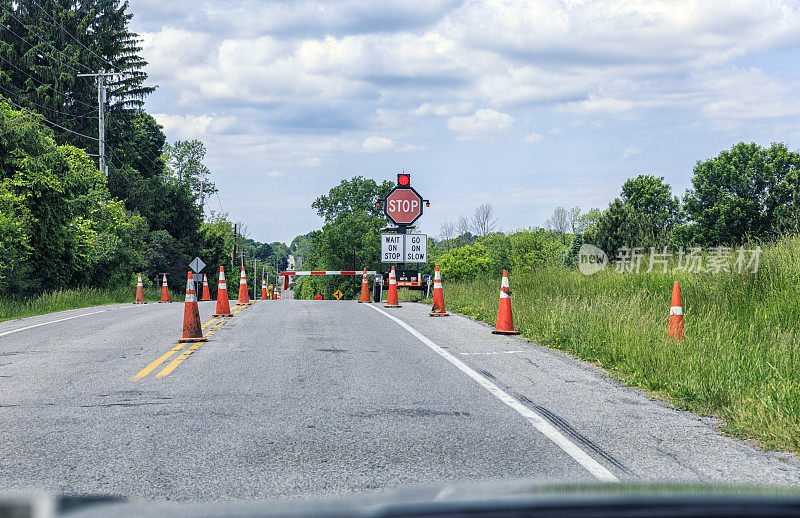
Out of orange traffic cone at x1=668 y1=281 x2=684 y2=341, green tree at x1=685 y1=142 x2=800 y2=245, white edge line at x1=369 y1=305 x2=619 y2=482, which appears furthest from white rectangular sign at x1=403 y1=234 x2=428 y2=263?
→ green tree at x1=685 y1=142 x2=800 y2=245

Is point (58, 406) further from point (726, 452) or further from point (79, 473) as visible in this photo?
point (726, 452)

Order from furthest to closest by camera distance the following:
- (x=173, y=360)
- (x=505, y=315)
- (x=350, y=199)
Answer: (x=350, y=199)
(x=505, y=315)
(x=173, y=360)

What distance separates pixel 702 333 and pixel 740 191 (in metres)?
61.6

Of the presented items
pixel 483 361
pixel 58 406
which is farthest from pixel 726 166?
pixel 58 406

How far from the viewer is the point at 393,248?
25703 mm

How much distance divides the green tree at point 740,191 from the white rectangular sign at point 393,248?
45.9 metres

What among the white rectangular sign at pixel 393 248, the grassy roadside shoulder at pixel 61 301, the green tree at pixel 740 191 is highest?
the green tree at pixel 740 191

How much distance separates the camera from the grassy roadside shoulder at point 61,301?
21438 mm

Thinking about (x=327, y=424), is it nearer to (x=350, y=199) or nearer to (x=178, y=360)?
(x=178, y=360)

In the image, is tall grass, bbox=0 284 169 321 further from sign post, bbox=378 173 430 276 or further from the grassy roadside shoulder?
sign post, bbox=378 173 430 276

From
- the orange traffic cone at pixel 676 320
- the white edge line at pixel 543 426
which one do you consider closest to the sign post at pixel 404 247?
the white edge line at pixel 543 426

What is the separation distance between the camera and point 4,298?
2439 cm

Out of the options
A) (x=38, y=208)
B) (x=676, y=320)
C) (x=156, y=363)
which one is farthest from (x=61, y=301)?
(x=676, y=320)

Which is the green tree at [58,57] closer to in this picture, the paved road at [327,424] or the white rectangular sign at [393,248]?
the white rectangular sign at [393,248]
